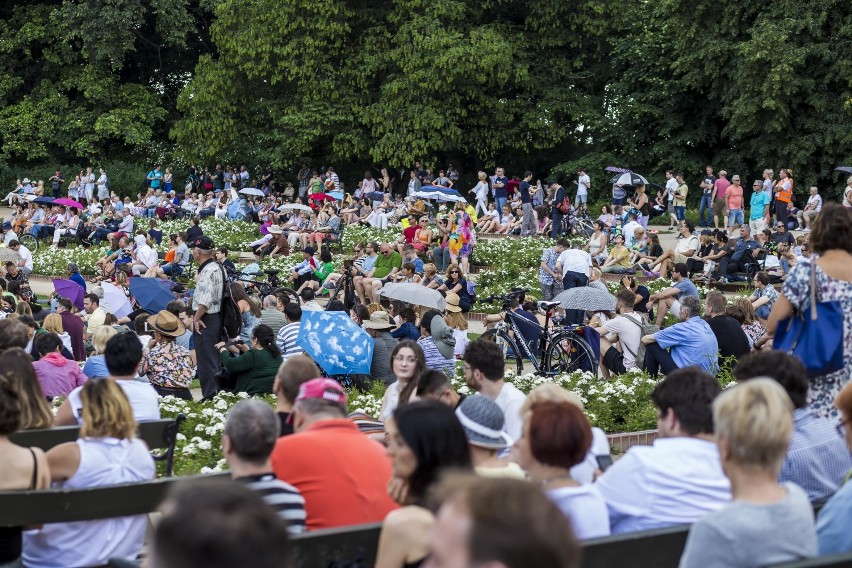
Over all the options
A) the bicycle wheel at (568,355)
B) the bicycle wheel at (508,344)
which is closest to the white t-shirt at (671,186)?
the bicycle wheel at (508,344)

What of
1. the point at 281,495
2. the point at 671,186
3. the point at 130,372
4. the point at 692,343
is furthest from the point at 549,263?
the point at 281,495

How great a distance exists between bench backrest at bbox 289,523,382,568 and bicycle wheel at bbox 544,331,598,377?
890 cm

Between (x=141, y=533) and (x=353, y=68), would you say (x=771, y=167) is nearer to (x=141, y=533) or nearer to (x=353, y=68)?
(x=353, y=68)

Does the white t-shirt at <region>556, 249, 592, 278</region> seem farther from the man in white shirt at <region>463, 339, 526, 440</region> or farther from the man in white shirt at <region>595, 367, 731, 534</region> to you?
the man in white shirt at <region>595, 367, 731, 534</region>

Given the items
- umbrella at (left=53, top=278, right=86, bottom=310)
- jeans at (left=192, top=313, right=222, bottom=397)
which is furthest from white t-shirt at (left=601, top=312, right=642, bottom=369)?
umbrella at (left=53, top=278, right=86, bottom=310)

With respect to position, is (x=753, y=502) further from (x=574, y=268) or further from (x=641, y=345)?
(x=574, y=268)

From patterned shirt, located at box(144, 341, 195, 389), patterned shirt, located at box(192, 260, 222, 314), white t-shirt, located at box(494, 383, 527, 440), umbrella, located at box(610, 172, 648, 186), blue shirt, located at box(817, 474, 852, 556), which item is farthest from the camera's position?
umbrella, located at box(610, 172, 648, 186)

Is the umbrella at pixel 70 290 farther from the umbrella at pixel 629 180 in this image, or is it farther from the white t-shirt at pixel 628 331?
the umbrella at pixel 629 180

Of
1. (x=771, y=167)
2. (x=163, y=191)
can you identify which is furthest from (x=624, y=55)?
(x=163, y=191)

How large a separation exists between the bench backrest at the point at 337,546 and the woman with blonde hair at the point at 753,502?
1251 mm

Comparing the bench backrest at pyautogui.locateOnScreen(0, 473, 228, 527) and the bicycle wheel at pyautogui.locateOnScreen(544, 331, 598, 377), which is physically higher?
the bench backrest at pyautogui.locateOnScreen(0, 473, 228, 527)

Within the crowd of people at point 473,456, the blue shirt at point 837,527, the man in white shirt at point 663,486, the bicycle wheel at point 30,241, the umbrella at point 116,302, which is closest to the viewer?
the crowd of people at point 473,456

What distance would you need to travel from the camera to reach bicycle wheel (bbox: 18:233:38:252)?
100ft

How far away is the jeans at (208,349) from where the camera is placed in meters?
12.2
